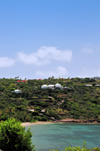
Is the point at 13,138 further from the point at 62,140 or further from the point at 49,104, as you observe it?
the point at 49,104

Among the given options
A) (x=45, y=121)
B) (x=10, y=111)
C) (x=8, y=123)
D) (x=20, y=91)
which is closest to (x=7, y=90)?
(x=20, y=91)

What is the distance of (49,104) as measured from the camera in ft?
328

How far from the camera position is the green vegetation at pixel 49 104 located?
87875mm

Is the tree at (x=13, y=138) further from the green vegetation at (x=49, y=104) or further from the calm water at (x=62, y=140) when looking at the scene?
the green vegetation at (x=49, y=104)

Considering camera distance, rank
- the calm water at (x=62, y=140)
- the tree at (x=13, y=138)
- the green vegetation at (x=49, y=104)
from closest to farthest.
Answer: the tree at (x=13, y=138) → the calm water at (x=62, y=140) → the green vegetation at (x=49, y=104)

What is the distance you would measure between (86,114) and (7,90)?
156ft

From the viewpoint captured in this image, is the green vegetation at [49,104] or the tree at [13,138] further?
the green vegetation at [49,104]

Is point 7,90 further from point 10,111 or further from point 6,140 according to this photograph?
point 6,140

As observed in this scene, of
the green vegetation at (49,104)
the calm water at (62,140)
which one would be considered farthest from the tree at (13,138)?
the green vegetation at (49,104)

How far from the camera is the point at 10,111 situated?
8675 centimetres

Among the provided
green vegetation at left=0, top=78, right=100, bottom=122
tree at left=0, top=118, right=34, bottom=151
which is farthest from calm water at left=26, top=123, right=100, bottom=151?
green vegetation at left=0, top=78, right=100, bottom=122

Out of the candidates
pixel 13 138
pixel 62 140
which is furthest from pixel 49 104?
pixel 13 138

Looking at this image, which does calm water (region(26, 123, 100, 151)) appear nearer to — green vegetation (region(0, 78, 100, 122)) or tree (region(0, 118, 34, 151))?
tree (region(0, 118, 34, 151))

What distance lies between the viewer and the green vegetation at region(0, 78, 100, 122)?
87875 millimetres
